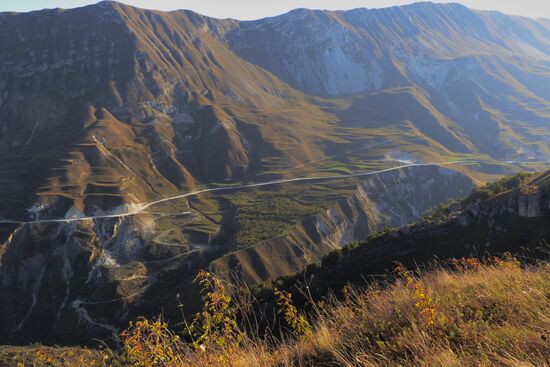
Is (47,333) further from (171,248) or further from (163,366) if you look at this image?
(163,366)

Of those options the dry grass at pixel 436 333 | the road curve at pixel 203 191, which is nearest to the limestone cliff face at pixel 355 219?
the road curve at pixel 203 191

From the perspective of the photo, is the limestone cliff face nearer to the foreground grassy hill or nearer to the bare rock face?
the bare rock face

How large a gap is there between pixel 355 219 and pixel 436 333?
12822 cm

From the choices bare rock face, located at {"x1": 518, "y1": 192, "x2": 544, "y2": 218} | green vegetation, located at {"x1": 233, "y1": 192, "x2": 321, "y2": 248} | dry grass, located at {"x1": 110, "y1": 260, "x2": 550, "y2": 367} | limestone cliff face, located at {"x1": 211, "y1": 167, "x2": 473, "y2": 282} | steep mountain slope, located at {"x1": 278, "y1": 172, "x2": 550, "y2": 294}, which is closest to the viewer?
dry grass, located at {"x1": 110, "y1": 260, "x2": 550, "y2": 367}

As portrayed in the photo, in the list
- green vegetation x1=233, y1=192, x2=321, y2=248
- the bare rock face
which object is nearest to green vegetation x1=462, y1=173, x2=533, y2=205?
the bare rock face

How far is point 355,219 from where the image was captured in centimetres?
13150

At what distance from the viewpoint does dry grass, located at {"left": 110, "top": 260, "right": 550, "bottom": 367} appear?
4805mm

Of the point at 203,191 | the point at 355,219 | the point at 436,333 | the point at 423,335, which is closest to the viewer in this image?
the point at 423,335

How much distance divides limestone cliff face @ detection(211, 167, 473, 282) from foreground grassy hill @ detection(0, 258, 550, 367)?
66091mm

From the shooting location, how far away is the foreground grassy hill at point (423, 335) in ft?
15.9

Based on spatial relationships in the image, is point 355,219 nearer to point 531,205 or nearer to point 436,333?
point 531,205

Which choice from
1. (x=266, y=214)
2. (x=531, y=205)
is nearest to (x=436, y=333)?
(x=531, y=205)

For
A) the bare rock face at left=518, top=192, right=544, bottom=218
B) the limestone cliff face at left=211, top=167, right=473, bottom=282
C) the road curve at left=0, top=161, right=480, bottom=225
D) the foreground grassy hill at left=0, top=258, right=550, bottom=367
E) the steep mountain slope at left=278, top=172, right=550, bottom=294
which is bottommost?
the limestone cliff face at left=211, top=167, right=473, bottom=282

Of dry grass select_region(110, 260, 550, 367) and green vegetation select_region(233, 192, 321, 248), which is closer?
dry grass select_region(110, 260, 550, 367)
